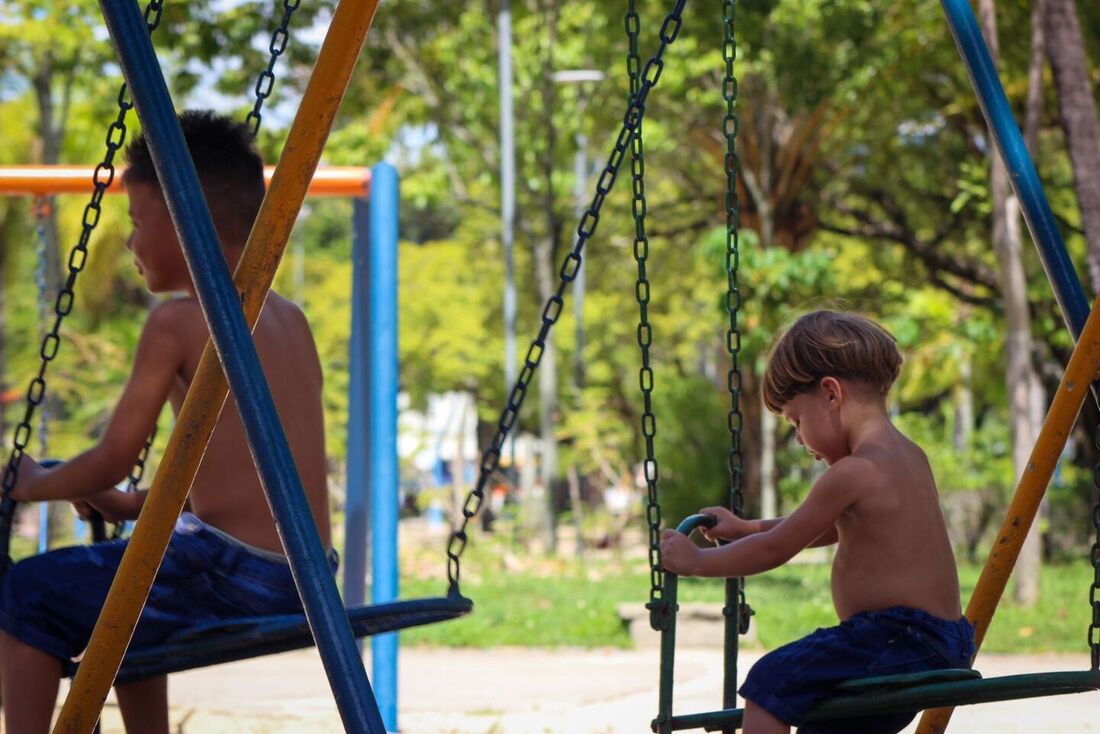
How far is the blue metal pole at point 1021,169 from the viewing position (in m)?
3.13

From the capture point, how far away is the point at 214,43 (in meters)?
11.3

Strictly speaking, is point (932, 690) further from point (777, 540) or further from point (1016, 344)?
point (1016, 344)

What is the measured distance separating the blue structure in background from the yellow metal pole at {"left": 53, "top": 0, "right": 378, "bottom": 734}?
2204 millimetres

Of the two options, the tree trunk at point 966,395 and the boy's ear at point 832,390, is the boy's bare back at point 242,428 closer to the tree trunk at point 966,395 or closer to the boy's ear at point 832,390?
the boy's ear at point 832,390

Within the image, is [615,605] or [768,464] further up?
[768,464]

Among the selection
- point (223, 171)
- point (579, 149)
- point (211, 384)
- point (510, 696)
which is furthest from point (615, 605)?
point (579, 149)

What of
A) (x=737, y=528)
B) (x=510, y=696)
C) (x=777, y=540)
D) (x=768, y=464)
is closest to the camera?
(x=777, y=540)

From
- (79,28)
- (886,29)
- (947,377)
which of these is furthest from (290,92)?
(947,377)

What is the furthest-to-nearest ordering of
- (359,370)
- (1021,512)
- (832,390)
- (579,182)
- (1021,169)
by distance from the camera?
(579,182) → (359,370) → (1021,169) → (1021,512) → (832,390)

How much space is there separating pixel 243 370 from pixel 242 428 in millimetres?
434

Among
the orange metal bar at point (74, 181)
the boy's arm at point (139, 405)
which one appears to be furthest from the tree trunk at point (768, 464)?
the boy's arm at point (139, 405)

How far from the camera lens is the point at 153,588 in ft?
8.87

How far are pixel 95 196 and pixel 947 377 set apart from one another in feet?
45.8

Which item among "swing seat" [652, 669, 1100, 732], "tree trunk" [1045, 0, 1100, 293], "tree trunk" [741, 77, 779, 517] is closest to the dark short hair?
"swing seat" [652, 669, 1100, 732]
